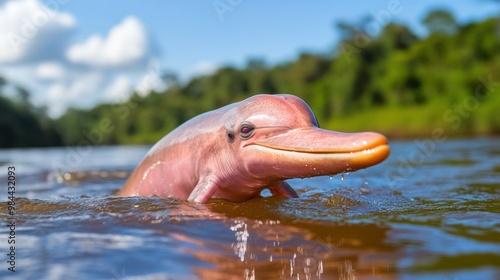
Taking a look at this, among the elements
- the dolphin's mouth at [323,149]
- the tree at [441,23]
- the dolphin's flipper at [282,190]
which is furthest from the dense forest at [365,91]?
the dolphin's mouth at [323,149]

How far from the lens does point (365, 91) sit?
74.0 meters

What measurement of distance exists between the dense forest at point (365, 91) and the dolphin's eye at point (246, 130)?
1685 inches

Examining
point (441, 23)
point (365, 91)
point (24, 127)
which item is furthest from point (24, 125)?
point (441, 23)

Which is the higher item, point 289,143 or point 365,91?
point 365,91

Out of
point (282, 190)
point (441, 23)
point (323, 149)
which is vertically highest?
point (441, 23)

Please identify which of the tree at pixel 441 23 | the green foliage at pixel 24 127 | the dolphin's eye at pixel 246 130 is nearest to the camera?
the dolphin's eye at pixel 246 130

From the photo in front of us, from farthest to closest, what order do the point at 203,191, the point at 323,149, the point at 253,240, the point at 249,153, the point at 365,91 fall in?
the point at 365,91
the point at 203,191
the point at 249,153
the point at 323,149
the point at 253,240

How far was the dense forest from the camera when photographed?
54.9 m

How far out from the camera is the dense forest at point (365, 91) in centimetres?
5491

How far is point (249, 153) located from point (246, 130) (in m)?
0.18

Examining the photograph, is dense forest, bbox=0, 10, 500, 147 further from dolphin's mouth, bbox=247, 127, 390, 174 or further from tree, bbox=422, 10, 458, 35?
dolphin's mouth, bbox=247, 127, 390, 174

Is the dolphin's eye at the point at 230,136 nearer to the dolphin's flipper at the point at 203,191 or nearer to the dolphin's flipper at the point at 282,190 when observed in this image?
the dolphin's flipper at the point at 203,191

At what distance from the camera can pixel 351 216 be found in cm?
354

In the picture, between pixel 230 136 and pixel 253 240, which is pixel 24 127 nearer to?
pixel 230 136
